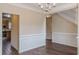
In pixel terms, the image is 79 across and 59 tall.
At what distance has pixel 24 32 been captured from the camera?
3012 mm

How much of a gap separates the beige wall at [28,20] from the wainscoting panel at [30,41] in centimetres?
13

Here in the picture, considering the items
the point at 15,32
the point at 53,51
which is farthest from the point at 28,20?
the point at 53,51

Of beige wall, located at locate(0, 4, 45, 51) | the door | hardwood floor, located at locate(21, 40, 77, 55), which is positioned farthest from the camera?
the door

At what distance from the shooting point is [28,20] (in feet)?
10.2

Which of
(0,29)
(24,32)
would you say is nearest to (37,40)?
(24,32)

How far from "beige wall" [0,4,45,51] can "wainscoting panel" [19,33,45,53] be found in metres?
0.13

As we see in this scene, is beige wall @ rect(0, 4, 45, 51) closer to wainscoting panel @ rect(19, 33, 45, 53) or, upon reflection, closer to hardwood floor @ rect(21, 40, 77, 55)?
wainscoting panel @ rect(19, 33, 45, 53)

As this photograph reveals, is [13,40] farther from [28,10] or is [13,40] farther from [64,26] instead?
[64,26]

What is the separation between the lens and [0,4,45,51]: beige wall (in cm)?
275

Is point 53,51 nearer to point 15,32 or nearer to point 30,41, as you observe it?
point 30,41

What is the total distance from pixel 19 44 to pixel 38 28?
3.42 feet

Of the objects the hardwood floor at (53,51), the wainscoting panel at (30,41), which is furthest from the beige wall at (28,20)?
the hardwood floor at (53,51)

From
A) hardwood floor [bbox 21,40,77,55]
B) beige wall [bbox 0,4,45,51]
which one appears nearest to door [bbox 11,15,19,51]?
beige wall [bbox 0,4,45,51]

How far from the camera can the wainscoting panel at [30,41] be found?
2951 millimetres
